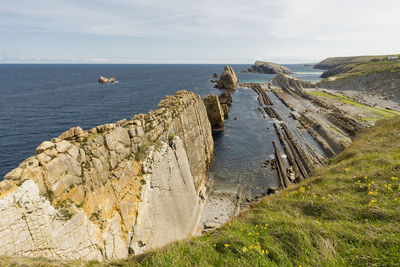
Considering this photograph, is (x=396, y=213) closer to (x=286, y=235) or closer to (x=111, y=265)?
(x=286, y=235)

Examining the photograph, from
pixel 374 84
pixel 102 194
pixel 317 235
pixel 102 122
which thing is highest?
pixel 374 84

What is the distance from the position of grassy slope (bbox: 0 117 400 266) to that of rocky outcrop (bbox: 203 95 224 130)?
43973 mm

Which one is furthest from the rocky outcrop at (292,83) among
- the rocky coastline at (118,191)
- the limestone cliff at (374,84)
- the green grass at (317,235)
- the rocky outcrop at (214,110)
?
the green grass at (317,235)

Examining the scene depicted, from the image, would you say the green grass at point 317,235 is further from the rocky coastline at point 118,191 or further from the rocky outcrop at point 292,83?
the rocky outcrop at point 292,83

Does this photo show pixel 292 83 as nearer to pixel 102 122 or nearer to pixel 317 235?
pixel 102 122

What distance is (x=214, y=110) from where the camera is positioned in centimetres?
5350

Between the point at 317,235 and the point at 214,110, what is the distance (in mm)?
48257

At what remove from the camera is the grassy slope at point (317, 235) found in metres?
5.38

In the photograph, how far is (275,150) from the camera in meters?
43.5

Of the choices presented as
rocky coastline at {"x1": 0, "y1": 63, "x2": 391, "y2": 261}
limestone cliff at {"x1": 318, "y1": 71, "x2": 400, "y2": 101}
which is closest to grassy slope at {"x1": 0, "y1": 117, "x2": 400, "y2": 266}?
rocky coastline at {"x1": 0, "y1": 63, "x2": 391, "y2": 261}

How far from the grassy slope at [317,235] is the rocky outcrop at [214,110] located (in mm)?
43973

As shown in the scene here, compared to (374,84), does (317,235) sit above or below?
below

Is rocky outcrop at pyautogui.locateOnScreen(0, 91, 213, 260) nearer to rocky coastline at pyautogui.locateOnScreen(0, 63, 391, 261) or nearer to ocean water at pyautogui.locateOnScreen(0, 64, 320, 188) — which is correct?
rocky coastline at pyautogui.locateOnScreen(0, 63, 391, 261)

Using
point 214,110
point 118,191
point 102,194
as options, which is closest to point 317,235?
point 102,194
